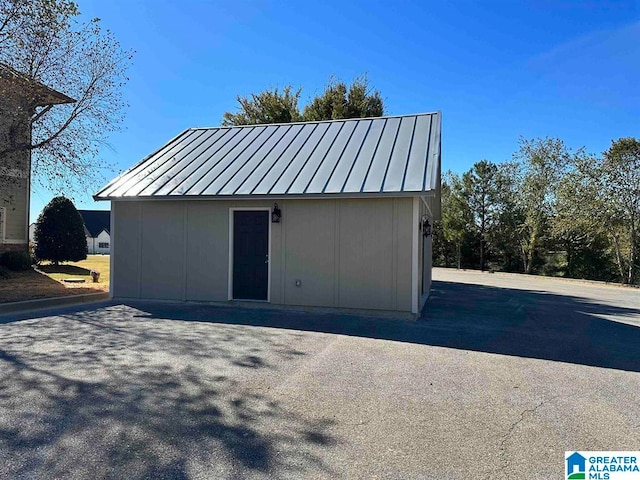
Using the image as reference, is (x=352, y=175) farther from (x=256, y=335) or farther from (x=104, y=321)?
(x=104, y=321)

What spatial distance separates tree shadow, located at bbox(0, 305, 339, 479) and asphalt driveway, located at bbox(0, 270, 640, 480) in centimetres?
1

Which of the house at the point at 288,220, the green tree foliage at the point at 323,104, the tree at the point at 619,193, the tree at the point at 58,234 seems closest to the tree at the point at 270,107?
the green tree foliage at the point at 323,104

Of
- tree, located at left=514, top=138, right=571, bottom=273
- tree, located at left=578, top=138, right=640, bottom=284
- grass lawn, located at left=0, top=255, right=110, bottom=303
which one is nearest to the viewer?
grass lawn, located at left=0, top=255, right=110, bottom=303

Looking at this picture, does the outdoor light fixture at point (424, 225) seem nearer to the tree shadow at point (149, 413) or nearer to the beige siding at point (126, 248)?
the tree shadow at point (149, 413)

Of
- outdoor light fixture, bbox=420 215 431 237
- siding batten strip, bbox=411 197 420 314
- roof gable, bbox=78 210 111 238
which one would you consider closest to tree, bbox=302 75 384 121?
outdoor light fixture, bbox=420 215 431 237

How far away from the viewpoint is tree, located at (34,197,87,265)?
1566cm

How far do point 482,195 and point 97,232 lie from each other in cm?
4159

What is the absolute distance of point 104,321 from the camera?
285 inches

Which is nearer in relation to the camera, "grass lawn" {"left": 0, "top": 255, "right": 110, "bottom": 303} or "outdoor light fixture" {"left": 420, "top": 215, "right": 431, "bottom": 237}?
"outdoor light fixture" {"left": 420, "top": 215, "right": 431, "bottom": 237}

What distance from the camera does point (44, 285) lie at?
11305mm

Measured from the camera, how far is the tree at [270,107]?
24.3m

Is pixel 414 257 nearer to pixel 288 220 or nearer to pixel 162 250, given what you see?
pixel 288 220

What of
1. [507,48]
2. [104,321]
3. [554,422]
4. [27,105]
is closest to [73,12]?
[27,105]

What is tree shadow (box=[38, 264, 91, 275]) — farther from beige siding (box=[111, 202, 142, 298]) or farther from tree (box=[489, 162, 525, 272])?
tree (box=[489, 162, 525, 272])
